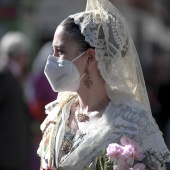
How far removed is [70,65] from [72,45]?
0.38ft

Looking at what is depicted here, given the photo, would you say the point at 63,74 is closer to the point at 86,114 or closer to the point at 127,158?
the point at 86,114

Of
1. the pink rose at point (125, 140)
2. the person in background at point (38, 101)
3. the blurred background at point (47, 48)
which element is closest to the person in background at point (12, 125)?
the blurred background at point (47, 48)

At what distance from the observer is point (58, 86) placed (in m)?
5.43

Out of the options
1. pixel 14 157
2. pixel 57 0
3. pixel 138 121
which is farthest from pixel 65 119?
pixel 57 0

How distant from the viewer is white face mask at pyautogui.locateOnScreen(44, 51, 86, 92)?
5.39m

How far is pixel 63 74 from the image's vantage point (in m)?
5.43

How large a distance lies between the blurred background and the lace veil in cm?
356

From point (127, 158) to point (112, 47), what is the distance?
656 mm

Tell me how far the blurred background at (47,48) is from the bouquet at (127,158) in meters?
3.77

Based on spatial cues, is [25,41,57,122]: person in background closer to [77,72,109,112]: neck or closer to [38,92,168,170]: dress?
[77,72,109,112]: neck

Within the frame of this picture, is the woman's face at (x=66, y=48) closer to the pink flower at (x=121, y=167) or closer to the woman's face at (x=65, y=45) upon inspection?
the woman's face at (x=65, y=45)

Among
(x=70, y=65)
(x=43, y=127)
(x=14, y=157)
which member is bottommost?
(x=14, y=157)

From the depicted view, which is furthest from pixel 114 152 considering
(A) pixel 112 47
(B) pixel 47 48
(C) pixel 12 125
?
(B) pixel 47 48

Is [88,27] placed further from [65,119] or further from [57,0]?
[57,0]
